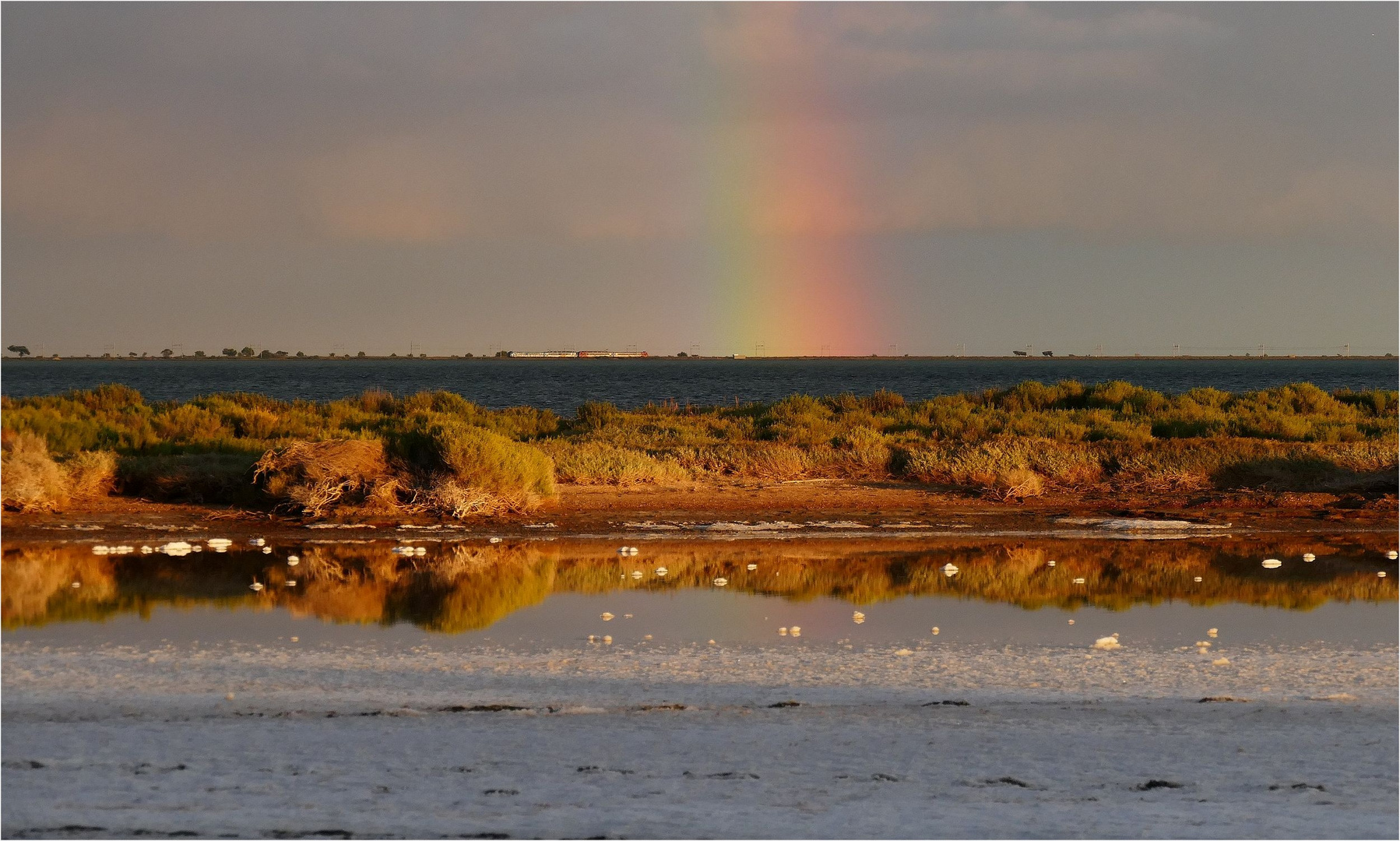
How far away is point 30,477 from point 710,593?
10.2 metres

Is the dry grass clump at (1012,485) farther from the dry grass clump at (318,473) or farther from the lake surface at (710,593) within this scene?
the dry grass clump at (318,473)

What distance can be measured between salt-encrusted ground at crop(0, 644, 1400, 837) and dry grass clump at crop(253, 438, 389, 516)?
8.11m

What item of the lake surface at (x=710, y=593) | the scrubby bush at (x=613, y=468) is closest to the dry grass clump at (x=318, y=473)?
the lake surface at (x=710, y=593)

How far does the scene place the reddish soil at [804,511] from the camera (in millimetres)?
17656

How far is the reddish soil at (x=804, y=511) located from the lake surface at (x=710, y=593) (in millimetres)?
1424

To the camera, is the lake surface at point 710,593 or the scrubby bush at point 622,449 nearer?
the lake surface at point 710,593

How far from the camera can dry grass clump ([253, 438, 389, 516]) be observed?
59.9ft

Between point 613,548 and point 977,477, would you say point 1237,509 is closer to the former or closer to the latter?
point 977,477

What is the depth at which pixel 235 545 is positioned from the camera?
16203 mm

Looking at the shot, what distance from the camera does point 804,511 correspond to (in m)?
19.7

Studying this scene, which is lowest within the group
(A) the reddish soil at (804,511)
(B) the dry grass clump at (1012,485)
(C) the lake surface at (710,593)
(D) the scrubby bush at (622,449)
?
(C) the lake surface at (710,593)

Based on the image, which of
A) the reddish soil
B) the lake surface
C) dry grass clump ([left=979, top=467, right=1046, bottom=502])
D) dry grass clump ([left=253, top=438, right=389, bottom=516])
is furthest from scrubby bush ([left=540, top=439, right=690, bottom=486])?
dry grass clump ([left=979, top=467, right=1046, bottom=502])

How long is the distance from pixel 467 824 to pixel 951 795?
2456 mm

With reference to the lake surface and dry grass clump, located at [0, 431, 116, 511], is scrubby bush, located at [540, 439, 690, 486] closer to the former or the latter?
the lake surface
